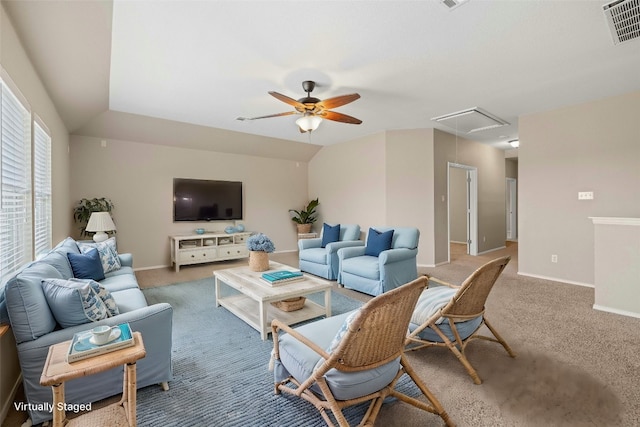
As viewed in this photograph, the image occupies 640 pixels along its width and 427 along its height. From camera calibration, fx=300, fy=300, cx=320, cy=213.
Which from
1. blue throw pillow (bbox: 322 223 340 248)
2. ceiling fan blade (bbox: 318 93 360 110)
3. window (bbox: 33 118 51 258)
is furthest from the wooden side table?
blue throw pillow (bbox: 322 223 340 248)

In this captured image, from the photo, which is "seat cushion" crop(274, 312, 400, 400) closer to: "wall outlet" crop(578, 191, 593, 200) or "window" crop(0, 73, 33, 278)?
"window" crop(0, 73, 33, 278)

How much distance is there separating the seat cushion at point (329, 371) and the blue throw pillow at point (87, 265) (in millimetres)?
2160

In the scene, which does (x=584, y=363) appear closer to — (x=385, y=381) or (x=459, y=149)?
(x=385, y=381)

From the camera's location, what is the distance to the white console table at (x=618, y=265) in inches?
123

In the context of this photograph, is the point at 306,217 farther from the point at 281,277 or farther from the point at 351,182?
the point at 281,277

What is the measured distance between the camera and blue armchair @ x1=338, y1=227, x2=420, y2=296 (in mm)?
3632

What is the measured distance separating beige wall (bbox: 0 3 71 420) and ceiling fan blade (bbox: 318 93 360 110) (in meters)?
2.36

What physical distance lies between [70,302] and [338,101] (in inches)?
106

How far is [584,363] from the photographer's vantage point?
221 cm

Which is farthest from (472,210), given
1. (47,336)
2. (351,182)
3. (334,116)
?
(47,336)

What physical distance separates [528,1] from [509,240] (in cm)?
836

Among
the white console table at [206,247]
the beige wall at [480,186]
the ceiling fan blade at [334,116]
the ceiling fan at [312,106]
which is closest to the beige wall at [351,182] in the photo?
the beige wall at [480,186]

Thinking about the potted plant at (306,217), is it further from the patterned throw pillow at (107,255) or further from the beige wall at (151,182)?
the patterned throw pillow at (107,255)

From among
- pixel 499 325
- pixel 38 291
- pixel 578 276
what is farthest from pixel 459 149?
pixel 38 291
